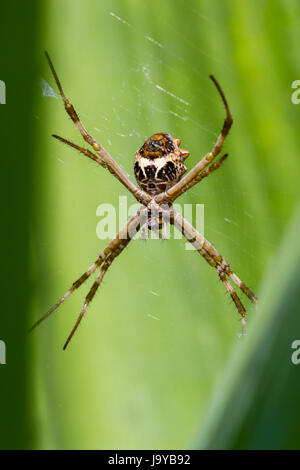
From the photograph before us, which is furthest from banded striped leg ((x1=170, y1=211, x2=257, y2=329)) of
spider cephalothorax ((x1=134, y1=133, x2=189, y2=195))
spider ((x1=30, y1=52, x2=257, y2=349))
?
spider cephalothorax ((x1=134, y1=133, x2=189, y2=195))

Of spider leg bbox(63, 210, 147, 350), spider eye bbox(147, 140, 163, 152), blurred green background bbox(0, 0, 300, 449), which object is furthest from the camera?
spider leg bbox(63, 210, 147, 350)

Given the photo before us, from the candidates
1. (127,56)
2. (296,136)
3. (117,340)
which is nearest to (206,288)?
(117,340)

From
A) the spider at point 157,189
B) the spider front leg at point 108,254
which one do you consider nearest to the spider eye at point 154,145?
the spider at point 157,189

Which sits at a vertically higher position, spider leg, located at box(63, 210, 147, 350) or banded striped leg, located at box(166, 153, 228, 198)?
banded striped leg, located at box(166, 153, 228, 198)

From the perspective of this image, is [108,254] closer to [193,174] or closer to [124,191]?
[124,191]

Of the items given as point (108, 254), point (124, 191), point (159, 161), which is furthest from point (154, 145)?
point (108, 254)

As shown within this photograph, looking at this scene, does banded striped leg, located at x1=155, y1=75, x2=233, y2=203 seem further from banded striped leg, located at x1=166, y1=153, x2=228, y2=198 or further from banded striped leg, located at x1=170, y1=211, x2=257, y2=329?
banded striped leg, located at x1=170, y1=211, x2=257, y2=329

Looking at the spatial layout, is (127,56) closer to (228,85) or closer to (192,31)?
(192,31)
